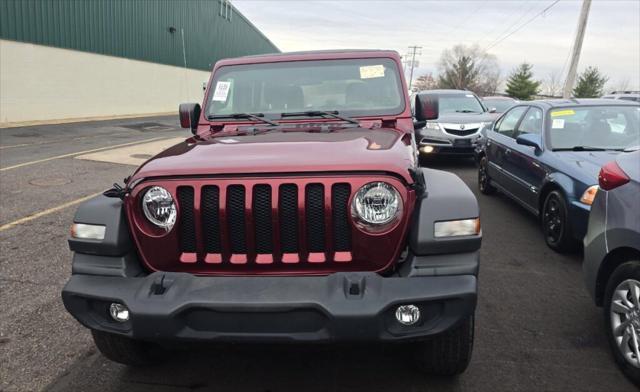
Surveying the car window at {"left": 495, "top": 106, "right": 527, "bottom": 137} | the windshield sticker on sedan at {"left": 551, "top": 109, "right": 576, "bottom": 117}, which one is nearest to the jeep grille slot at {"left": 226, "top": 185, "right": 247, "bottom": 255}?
the windshield sticker on sedan at {"left": 551, "top": 109, "right": 576, "bottom": 117}

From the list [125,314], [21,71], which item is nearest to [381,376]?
[125,314]

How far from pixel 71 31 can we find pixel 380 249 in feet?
74.5

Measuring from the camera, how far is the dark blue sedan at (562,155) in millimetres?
4715

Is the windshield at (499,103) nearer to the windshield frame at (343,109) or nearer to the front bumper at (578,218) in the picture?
the front bumper at (578,218)

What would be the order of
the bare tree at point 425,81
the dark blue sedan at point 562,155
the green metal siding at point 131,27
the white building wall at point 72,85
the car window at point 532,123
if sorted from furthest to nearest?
the bare tree at point 425,81 < the green metal siding at point 131,27 < the white building wall at point 72,85 < the car window at point 532,123 < the dark blue sedan at point 562,155

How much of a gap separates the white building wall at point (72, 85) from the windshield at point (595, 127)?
59.9 ft

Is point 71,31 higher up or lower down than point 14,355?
higher up

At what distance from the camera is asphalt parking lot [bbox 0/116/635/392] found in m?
2.74

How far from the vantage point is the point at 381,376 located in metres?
2.79

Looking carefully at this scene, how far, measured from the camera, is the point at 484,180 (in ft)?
25.2

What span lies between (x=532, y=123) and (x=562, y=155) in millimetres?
1173

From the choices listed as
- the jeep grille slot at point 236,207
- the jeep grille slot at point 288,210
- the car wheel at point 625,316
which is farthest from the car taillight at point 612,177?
the jeep grille slot at point 236,207

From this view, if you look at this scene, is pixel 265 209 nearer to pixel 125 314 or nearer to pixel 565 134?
pixel 125 314

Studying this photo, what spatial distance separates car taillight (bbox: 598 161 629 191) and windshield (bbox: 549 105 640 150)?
2429 millimetres
